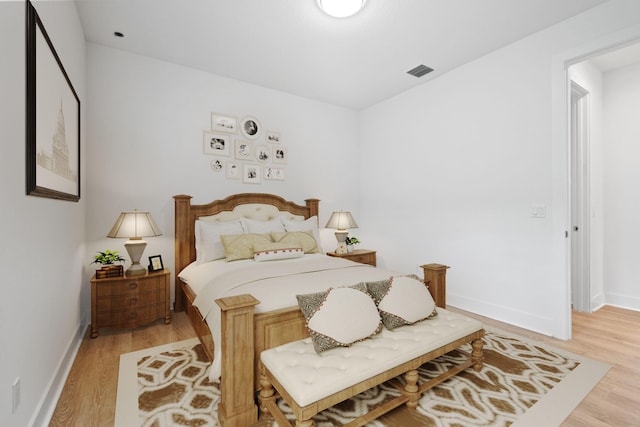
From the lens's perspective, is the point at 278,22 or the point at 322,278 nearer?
the point at 322,278

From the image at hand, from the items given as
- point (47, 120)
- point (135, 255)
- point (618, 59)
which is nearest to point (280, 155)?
point (135, 255)

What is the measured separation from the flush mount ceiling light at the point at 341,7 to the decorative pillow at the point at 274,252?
7.21 feet

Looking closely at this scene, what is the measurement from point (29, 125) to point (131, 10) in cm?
168

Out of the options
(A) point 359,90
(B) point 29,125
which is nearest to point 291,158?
(A) point 359,90

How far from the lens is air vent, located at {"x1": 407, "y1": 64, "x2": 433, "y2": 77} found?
3434mm

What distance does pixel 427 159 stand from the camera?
383 centimetres

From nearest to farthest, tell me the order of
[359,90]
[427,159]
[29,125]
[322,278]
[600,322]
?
Answer: [29,125] → [322,278] → [600,322] → [427,159] → [359,90]

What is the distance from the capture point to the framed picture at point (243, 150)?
148 inches

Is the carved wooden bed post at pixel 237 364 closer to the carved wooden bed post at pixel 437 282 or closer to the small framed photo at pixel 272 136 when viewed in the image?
the carved wooden bed post at pixel 437 282

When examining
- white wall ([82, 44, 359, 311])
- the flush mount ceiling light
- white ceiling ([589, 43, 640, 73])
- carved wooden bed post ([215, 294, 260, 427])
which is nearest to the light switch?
white ceiling ([589, 43, 640, 73])

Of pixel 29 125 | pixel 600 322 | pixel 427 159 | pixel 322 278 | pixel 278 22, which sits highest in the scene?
pixel 278 22

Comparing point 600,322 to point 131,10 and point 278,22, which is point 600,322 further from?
point 131,10

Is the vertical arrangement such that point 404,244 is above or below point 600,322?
above

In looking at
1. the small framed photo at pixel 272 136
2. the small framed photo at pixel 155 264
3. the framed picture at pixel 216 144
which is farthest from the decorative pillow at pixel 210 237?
the small framed photo at pixel 272 136
